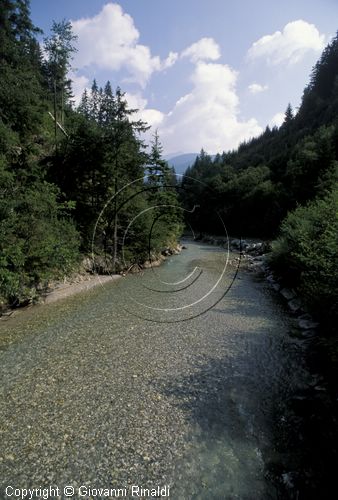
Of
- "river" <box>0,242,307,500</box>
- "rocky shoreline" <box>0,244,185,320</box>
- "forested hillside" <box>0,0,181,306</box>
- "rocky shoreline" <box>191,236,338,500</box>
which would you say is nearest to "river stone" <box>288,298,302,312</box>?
"river" <box>0,242,307,500</box>

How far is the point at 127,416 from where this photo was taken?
634 centimetres

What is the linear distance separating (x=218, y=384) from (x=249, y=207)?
2069 inches

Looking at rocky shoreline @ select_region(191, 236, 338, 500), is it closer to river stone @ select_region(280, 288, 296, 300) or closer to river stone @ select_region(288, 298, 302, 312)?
river stone @ select_region(288, 298, 302, 312)

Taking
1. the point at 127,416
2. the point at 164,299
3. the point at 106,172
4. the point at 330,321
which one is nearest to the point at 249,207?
the point at 106,172

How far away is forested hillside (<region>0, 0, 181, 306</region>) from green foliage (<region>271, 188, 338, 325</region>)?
7180 millimetres

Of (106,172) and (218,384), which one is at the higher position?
(106,172)

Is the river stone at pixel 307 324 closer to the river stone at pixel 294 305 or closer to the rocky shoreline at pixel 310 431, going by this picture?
the rocky shoreline at pixel 310 431

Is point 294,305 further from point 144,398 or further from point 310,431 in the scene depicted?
point 144,398

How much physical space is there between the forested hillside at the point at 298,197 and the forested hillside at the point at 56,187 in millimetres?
5699

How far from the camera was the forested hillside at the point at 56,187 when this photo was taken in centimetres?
1309

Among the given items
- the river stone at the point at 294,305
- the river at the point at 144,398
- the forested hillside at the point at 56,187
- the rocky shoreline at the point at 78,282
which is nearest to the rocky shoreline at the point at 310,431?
the river at the point at 144,398

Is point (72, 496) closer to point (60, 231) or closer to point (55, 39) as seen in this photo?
point (60, 231)

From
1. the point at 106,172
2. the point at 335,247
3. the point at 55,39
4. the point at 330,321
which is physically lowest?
the point at 330,321

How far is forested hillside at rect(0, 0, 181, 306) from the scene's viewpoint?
13.1 m
